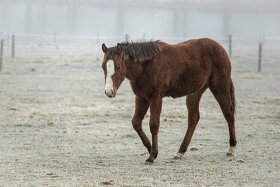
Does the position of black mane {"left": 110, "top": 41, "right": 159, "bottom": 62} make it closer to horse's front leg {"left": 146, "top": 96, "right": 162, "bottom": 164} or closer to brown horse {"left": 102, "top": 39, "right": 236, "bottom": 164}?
brown horse {"left": 102, "top": 39, "right": 236, "bottom": 164}

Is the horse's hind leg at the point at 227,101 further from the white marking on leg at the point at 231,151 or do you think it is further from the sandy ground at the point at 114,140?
the sandy ground at the point at 114,140

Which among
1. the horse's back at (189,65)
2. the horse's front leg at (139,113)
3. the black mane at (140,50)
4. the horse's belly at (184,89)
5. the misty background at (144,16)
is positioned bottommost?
the misty background at (144,16)

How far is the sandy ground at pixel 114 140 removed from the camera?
9633 mm

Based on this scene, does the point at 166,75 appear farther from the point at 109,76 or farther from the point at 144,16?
the point at 144,16

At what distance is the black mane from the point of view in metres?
10.4

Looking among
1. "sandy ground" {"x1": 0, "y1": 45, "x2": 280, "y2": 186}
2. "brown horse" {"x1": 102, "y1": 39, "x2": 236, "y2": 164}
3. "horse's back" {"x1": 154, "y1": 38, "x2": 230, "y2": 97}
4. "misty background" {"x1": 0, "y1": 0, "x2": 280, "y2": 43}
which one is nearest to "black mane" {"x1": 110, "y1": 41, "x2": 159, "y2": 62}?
"brown horse" {"x1": 102, "y1": 39, "x2": 236, "y2": 164}

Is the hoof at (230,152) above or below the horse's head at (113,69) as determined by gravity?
below

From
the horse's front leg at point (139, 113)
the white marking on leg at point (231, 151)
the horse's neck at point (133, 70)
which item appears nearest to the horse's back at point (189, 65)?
the horse's neck at point (133, 70)

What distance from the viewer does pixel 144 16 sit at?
102250 millimetres

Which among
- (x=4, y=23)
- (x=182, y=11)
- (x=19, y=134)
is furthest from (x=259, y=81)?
(x=182, y=11)

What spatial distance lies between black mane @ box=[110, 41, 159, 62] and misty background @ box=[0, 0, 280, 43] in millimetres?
66129

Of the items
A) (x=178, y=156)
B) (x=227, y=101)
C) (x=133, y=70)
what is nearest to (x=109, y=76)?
(x=133, y=70)

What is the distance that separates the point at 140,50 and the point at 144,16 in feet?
302

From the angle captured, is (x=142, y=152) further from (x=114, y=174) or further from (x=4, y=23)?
(x=4, y=23)
